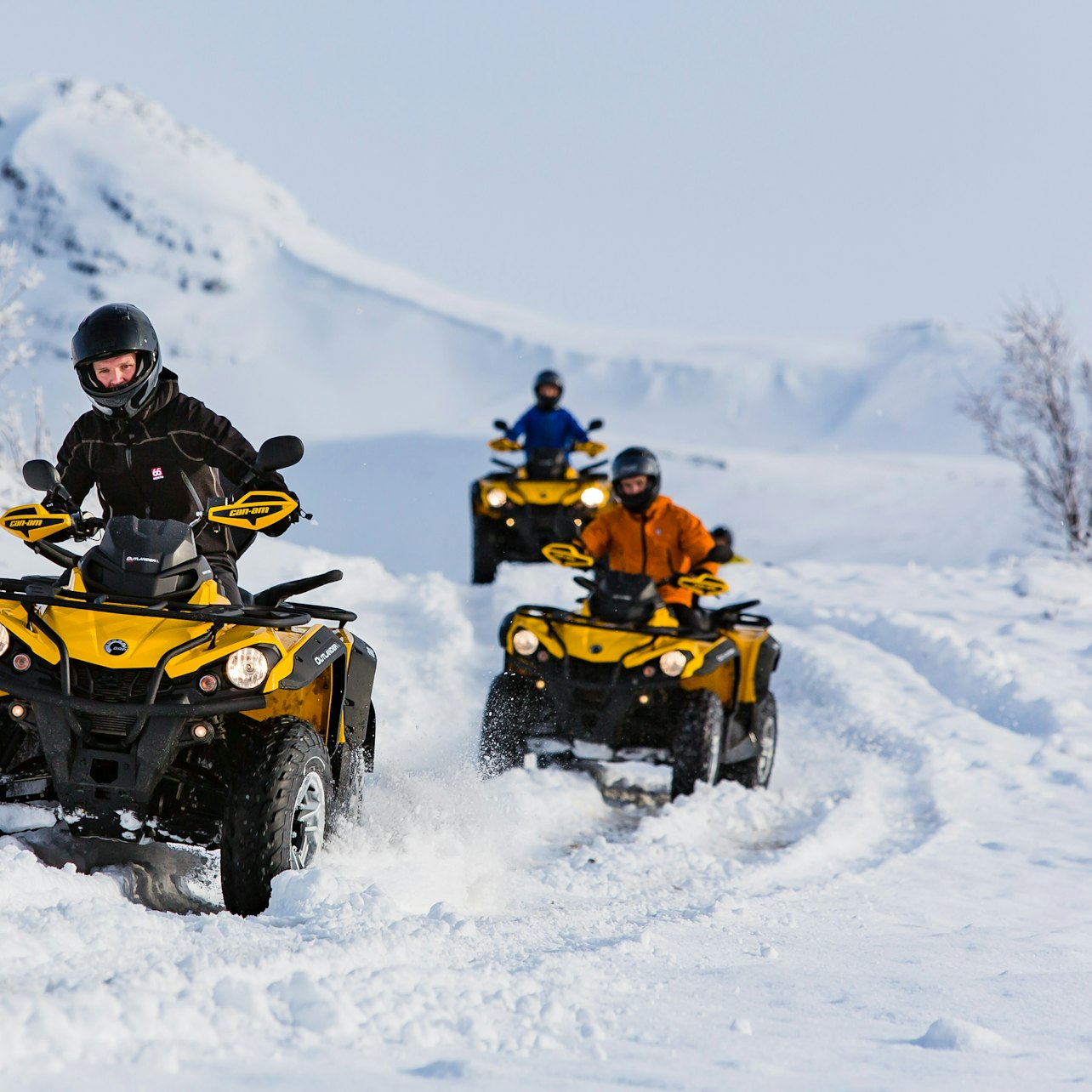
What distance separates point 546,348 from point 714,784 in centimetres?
9013

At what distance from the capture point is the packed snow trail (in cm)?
270

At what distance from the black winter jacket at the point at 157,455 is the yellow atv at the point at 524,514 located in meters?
9.65

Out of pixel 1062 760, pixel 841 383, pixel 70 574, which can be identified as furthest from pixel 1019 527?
pixel 841 383

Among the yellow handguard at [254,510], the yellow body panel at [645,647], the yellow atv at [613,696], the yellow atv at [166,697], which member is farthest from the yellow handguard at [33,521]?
the yellow body panel at [645,647]

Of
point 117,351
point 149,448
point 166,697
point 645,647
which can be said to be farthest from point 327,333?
point 166,697

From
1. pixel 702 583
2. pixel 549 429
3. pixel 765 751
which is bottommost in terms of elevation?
pixel 765 751

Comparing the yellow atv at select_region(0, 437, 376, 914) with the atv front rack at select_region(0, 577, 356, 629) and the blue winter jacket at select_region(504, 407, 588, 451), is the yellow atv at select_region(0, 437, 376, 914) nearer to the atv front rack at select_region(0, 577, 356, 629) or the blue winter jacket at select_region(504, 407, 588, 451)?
the atv front rack at select_region(0, 577, 356, 629)

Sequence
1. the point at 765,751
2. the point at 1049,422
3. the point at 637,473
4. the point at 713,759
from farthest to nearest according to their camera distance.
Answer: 1. the point at 1049,422
2. the point at 637,473
3. the point at 765,751
4. the point at 713,759

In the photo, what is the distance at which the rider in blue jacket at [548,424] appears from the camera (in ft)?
51.5

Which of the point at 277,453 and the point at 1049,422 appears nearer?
the point at 277,453

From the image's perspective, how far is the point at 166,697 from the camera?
399cm

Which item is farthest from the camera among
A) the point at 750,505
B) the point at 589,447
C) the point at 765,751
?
the point at 750,505

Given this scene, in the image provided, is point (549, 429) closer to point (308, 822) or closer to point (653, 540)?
point (653, 540)

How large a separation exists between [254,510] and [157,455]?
97 centimetres
